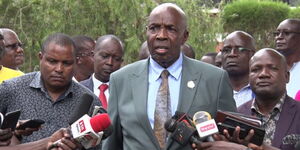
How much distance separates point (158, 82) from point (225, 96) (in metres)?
0.56

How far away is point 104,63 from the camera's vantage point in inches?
364

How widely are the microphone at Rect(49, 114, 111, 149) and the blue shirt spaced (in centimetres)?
69

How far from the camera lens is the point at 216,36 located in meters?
16.0

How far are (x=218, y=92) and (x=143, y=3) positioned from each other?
8.16m

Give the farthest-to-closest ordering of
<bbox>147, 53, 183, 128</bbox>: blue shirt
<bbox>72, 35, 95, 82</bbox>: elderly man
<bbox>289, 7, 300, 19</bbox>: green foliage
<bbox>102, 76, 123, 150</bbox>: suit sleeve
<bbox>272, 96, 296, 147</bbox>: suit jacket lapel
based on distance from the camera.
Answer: <bbox>289, 7, 300, 19</bbox>: green foliage
<bbox>72, 35, 95, 82</bbox>: elderly man
<bbox>272, 96, 296, 147</bbox>: suit jacket lapel
<bbox>102, 76, 123, 150</bbox>: suit sleeve
<bbox>147, 53, 183, 128</bbox>: blue shirt

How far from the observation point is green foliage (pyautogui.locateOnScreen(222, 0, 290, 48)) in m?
18.6

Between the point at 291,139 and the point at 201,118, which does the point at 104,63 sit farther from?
the point at 201,118

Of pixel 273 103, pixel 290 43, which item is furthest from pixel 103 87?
pixel 273 103

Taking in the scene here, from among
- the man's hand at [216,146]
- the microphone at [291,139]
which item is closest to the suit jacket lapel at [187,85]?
the man's hand at [216,146]

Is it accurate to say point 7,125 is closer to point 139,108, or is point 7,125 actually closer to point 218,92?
point 139,108

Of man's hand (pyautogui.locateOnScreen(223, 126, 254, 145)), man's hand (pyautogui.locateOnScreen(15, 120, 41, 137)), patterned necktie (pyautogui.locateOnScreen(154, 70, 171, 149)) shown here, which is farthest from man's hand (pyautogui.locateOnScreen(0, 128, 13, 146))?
man's hand (pyautogui.locateOnScreen(223, 126, 254, 145))

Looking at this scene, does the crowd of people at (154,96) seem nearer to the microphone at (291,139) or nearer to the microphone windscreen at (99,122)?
the microphone at (291,139)

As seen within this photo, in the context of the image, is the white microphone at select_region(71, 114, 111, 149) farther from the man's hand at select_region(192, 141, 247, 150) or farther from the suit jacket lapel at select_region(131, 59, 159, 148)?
the man's hand at select_region(192, 141, 247, 150)

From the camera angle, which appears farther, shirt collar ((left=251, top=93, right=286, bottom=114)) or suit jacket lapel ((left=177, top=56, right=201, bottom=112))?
shirt collar ((left=251, top=93, right=286, bottom=114))
